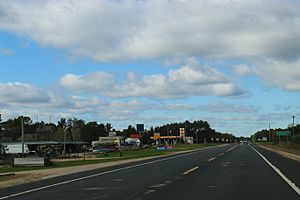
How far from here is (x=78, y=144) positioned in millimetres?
118938

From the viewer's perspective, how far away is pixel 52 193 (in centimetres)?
1475

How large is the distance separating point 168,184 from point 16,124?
166967 millimetres

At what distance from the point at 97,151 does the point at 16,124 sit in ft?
311

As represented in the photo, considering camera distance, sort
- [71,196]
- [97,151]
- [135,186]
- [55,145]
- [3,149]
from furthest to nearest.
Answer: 1. [55,145]
2. [97,151]
3. [3,149]
4. [135,186]
5. [71,196]

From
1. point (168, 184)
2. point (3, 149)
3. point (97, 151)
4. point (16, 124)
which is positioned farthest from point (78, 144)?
point (168, 184)

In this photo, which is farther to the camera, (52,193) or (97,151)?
(97,151)

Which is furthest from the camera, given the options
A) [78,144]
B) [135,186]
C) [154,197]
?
[78,144]

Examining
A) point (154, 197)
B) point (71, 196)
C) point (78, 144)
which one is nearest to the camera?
point (154, 197)

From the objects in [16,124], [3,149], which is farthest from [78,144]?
[16,124]

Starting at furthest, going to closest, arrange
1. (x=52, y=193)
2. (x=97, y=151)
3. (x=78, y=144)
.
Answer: (x=78, y=144), (x=97, y=151), (x=52, y=193)

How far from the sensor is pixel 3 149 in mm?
76438

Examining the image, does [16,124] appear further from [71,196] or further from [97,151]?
[71,196]

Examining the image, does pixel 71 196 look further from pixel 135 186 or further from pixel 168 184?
pixel 168 184

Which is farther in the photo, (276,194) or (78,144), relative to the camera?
(78,144)
